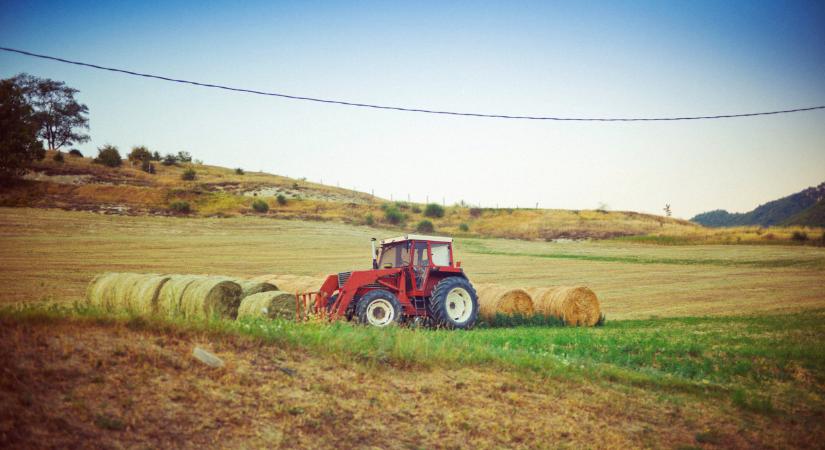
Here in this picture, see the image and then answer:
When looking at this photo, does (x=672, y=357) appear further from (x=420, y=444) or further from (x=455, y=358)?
(x=420, y=444)

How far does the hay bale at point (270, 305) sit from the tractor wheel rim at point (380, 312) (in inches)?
73.6

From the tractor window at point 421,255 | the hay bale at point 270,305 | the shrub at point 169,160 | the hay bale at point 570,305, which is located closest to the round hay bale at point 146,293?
the hay bale at point 270,305

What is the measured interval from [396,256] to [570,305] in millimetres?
5357

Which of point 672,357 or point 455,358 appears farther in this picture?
point 672,357

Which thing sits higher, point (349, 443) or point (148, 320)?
point (148, 320)

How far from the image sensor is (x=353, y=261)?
38.5 metres

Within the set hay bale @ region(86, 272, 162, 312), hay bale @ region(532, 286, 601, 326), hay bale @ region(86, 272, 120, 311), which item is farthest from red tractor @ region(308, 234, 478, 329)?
hay bale @ region(86, 272, 120, 311)

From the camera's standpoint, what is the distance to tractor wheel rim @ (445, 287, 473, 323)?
15541 mm

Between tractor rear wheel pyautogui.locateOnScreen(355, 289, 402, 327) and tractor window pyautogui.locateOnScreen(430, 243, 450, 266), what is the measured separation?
2218mm

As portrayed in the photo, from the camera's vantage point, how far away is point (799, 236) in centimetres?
5438

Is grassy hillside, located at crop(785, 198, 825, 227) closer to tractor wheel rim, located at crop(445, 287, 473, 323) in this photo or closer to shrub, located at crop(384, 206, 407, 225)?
shrub, located at crop(384, 206, 407, 225)

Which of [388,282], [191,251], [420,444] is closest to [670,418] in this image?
[420,444]

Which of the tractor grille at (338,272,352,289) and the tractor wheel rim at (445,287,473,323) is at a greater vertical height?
the tractor grille at (338,272,352,289)

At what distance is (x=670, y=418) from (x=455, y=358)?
9.37 ft
